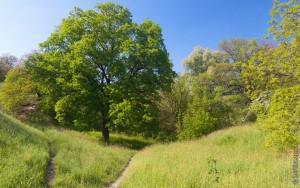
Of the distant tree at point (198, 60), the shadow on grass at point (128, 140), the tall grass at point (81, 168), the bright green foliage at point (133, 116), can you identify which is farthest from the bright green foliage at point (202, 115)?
the distant tree at point (198, 60)

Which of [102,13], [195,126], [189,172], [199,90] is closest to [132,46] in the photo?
[102,13]

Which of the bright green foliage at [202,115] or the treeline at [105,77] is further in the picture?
the bright green foliage at [202,115]

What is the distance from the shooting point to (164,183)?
10.6m

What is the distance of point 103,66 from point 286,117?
21310 millimetres

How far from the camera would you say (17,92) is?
32.6m

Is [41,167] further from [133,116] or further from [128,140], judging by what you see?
[128,140]

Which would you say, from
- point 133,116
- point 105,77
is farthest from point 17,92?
point 133,116

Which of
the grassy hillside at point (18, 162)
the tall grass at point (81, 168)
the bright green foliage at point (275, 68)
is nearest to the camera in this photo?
the bright green foliage at point (275, 68)

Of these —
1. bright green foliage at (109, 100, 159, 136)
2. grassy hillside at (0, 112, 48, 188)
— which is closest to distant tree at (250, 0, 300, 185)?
grassy hillside at (0, 112, 48, 188)

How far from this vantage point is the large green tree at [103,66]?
26.9 metres

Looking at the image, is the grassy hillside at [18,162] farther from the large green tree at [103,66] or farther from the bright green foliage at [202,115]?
the bright green foliage at [202,115]

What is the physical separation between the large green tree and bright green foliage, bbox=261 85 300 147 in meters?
17.3

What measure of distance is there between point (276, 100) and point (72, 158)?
Result: 381 inches

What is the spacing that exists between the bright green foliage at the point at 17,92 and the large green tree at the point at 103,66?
14.0 ft
